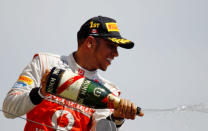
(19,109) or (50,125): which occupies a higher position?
(19,109)

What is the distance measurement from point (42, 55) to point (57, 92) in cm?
111

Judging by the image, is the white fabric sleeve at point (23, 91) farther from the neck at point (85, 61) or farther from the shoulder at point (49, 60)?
the neck at point (85, 61)

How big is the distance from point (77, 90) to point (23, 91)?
89cm

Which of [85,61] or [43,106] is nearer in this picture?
[43,106]

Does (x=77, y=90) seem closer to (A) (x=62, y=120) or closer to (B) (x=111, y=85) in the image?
(A) (x=62, y=120)

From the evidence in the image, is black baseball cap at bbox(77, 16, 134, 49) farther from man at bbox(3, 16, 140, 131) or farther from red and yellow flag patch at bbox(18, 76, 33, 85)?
red and yellow flag patch at bbox(18, 76, 33, 85)

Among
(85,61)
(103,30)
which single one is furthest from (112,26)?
(85,61)

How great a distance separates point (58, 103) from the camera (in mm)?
5285

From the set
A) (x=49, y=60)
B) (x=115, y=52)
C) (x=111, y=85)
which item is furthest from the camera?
(x=111, y=85)

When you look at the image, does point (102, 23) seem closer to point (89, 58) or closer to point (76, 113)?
point (89, 58)

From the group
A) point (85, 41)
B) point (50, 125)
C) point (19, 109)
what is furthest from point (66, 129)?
point (85, 41)

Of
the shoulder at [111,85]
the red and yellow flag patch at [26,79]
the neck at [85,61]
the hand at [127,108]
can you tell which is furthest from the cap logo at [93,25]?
the hand at [127,108]

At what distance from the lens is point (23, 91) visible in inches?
196

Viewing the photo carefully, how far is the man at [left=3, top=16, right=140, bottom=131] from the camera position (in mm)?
4807
